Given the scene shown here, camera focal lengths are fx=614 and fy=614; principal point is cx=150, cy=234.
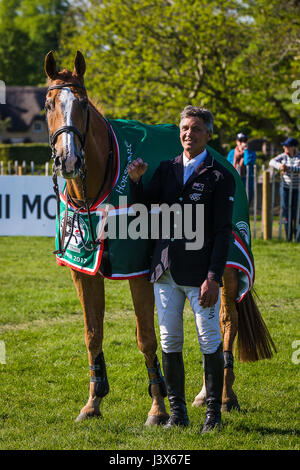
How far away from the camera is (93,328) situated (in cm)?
436

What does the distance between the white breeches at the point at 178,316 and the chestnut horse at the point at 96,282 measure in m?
0.27

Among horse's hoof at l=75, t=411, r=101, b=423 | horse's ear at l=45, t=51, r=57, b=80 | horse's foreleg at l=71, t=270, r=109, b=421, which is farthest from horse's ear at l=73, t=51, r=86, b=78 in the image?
horse's hoof at l=75, t=411, r=101, b=423

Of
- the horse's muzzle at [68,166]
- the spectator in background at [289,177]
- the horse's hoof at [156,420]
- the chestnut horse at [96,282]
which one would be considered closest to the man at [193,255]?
the horse's hoof at [156,420]

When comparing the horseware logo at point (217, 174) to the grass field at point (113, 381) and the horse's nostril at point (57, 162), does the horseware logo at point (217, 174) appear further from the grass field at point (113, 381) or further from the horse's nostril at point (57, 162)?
the grass field at point (113, 381)

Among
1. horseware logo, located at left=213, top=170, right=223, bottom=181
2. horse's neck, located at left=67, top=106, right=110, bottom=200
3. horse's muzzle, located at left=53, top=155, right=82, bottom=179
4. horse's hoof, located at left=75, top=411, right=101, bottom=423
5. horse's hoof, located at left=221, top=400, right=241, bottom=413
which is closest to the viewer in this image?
horse's muzzle, located at left=53, top=155, right=82, bottom=179

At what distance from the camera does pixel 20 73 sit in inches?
2324

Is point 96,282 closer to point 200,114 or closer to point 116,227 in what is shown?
point 116,227

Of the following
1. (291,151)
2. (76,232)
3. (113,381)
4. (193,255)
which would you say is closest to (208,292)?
(193,255)

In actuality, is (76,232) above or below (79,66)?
below

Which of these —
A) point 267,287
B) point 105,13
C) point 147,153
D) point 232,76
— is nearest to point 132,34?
point 105,13

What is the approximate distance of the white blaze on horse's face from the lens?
3.43 metres

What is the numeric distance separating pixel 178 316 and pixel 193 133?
1.14 meters

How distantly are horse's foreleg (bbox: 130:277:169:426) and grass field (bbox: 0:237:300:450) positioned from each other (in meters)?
0.16

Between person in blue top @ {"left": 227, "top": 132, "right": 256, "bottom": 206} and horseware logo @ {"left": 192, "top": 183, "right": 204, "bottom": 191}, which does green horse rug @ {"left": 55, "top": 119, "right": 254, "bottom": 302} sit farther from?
person in blue top @ {"left": 227, "top": 132, "right": 256, "bottom": 206}
